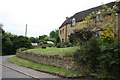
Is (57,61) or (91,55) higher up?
(91,55)

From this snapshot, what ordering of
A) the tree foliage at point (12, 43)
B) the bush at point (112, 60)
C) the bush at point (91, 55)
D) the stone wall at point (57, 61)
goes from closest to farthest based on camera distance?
1. the bush at point (112, 60)
2. the bush at point (91, 55)
3. the stone wall at point (57, 61)
4. the tree foliage at point (12, 43)

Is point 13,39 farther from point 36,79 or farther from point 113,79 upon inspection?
point 113,79

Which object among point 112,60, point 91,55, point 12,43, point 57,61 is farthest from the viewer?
point 12,43

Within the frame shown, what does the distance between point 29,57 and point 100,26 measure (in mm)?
10014

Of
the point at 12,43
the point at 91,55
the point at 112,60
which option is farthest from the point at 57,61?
the point at 12,43

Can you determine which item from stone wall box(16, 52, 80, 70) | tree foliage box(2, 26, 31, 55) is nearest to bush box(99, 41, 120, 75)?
stone wall box(16, 52, 80, 70)

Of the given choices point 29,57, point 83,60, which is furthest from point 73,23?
point 83,60

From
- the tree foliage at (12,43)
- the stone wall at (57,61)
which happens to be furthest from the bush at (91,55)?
the tree foliage at (12,43)

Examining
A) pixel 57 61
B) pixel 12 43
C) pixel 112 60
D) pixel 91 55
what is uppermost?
pixel 12 43

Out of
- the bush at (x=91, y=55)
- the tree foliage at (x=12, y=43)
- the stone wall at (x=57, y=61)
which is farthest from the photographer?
the tree foliage at (x=12, y=43)

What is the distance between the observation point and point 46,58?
11.9 meters

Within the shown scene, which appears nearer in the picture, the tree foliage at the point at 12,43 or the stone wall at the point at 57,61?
the stone wall at the point at 57,61

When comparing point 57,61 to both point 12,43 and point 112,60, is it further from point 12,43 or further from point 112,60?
point 12,43

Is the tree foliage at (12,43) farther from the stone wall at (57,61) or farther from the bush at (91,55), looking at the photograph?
the bush at (91,55)
